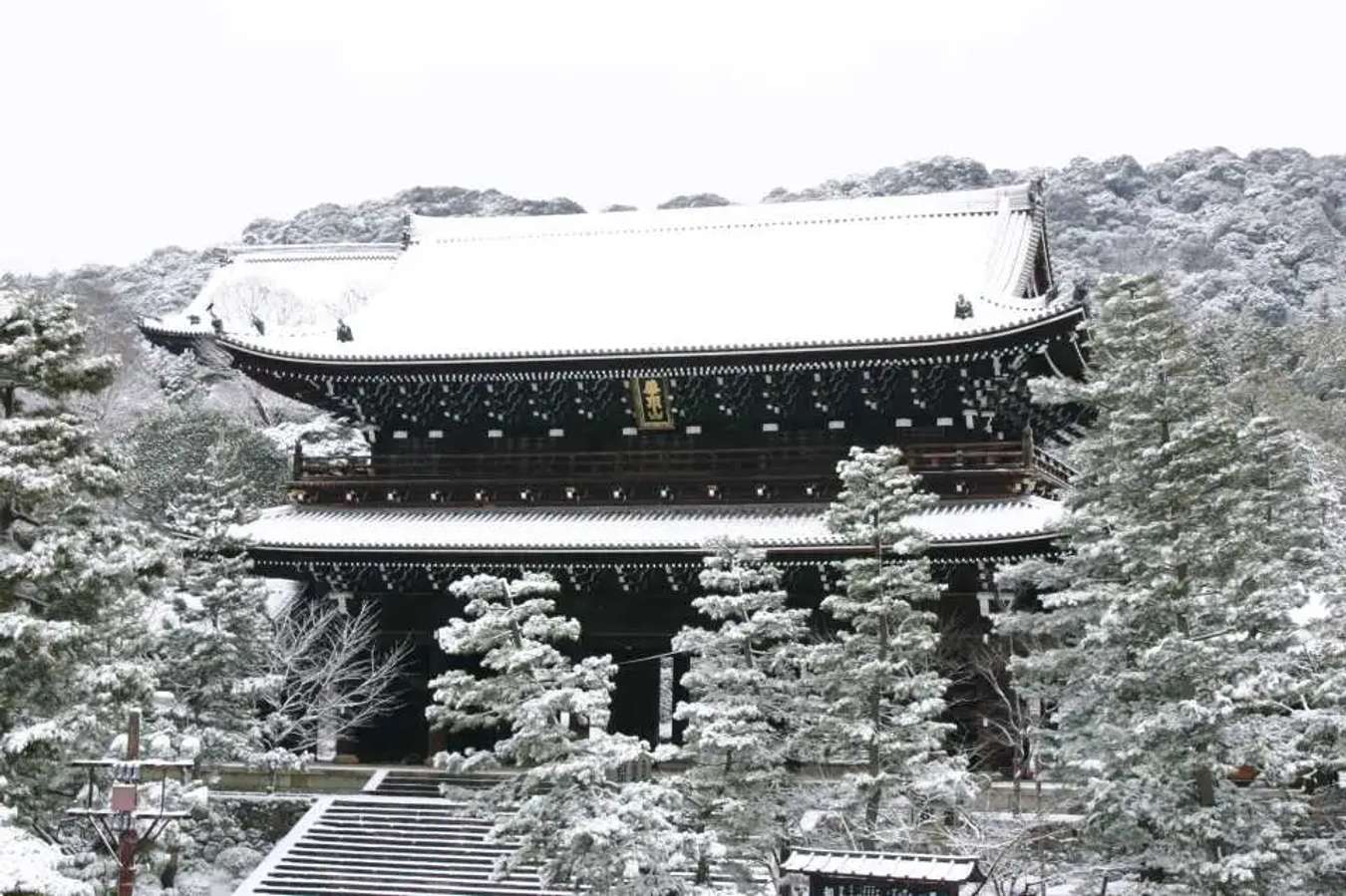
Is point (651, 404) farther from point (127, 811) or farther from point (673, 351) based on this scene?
point (127, 811)

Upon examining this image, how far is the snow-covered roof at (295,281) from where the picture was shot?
182 ft

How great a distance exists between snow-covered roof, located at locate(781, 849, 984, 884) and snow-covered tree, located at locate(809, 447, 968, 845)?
2.89m

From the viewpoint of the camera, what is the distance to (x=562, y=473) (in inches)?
1045

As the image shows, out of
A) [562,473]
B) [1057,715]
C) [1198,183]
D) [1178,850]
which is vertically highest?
[1198,183]

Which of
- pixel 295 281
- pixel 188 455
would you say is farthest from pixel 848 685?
pixel 295 281

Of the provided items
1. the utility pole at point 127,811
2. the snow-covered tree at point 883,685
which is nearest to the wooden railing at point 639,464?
the snow-covered tree at point 883,685

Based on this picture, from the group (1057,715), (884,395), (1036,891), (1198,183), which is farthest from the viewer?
(1198,183)

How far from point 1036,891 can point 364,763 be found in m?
12.9

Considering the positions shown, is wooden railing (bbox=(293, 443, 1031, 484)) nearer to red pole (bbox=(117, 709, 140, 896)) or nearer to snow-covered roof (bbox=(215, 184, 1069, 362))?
snow-covered roof (bbox=(215, 184, 1069, 362))

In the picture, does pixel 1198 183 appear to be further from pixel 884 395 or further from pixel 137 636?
pixel 137 636

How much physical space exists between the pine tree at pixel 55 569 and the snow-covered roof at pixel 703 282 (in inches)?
386

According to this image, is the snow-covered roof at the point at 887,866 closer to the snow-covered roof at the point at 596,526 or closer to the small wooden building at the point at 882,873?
the small wooden building at the point at 882,873

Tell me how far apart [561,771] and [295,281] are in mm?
47229

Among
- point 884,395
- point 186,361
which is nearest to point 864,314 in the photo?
point 884,395
